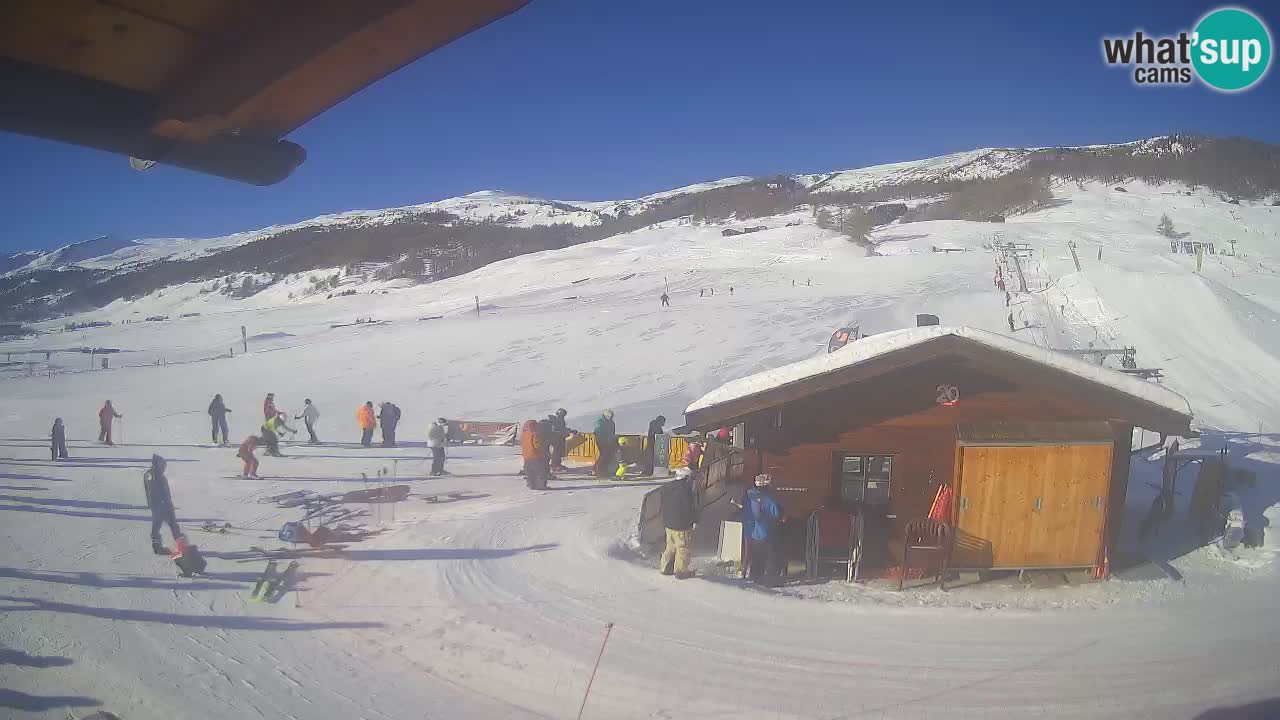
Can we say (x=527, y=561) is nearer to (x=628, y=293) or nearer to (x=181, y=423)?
(x=181, y=423)

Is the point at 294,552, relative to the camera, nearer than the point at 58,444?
Yes

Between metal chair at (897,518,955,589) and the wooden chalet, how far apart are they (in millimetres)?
217

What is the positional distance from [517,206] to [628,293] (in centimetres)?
14393

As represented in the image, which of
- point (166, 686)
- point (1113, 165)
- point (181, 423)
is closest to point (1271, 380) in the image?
point (166, 686)

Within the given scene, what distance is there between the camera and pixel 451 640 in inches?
281

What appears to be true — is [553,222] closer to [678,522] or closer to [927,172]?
[927,172]

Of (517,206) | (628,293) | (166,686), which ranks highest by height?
(517,206)

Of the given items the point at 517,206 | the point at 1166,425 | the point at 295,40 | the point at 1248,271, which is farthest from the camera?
the point at 517,206

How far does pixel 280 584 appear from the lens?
27.5 ft

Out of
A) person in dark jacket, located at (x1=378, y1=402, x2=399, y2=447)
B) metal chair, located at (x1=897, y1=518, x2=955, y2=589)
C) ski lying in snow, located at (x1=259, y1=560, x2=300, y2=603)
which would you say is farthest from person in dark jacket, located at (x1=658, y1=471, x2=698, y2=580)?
person in dark jacket, located at (x1=378, y1=402, x2=399, y2=447)

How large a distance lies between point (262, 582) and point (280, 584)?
0.20 meters

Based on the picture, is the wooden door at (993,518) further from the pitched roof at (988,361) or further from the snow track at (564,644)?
the pitched roof at (988,361)

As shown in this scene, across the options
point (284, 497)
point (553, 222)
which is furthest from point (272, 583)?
point (553, 222)

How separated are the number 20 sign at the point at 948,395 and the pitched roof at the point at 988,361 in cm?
61
